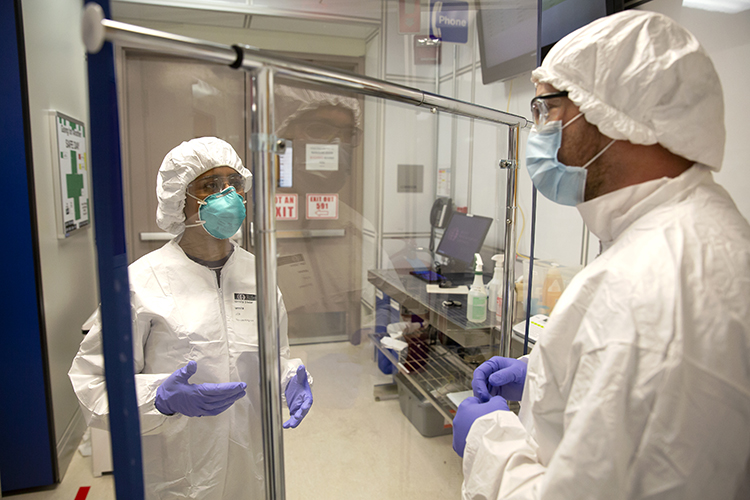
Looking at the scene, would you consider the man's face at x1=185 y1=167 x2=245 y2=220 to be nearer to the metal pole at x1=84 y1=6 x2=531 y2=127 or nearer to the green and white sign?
the metal pole at x1=84 y1=6 x2=531 y2=127

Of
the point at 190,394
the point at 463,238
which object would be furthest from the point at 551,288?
the point at 190,394

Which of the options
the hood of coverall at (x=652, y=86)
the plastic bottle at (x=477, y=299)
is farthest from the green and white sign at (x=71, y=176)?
the hood of coverall at (x=652, y=86)

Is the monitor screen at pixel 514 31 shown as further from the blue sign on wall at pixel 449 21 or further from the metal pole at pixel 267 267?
the metal pole at pixel 267 267

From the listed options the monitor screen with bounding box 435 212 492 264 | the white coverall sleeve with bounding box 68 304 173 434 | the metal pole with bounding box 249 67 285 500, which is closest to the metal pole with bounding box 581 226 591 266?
the monitor screen with bounding box 435 212 492 264

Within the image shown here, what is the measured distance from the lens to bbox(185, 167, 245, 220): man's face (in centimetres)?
107

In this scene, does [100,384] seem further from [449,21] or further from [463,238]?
[449,21]

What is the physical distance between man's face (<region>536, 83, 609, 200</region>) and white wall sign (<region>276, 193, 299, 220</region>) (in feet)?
1.86

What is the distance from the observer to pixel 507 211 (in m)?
1.48

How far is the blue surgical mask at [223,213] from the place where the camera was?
3.47ft

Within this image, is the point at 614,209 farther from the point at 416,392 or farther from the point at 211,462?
the point at 211,462

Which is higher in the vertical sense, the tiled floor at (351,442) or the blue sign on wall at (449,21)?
the blue sign on wall at (449,21)

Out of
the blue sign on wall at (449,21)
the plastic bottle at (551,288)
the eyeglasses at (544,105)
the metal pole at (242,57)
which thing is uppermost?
the blue sign on wall at (449,21)

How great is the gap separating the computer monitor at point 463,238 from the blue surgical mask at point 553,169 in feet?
1.46

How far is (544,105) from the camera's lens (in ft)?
2.99
